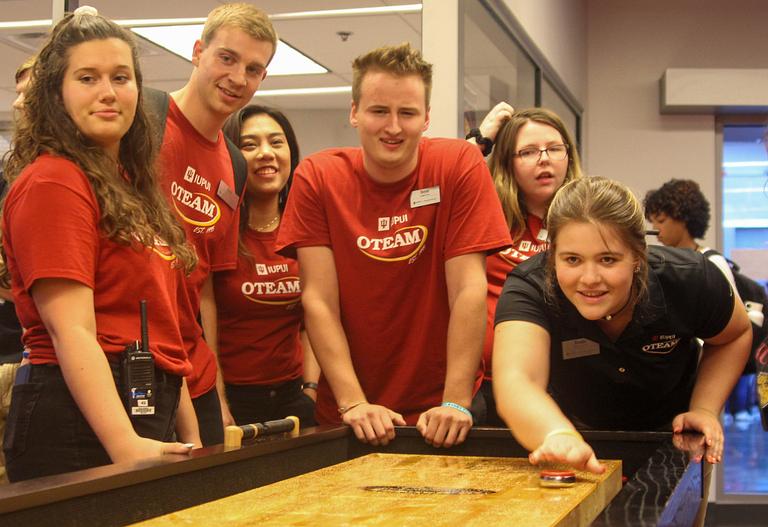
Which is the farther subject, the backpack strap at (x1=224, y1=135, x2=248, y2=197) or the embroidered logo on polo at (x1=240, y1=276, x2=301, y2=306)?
the embroidered logo on polo at (x1=240, y1=276, x2=301, y2=306)

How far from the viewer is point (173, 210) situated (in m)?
1.93

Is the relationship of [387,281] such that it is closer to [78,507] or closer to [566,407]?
[566,407]

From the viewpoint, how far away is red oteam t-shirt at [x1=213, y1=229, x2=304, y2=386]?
2.29 meters

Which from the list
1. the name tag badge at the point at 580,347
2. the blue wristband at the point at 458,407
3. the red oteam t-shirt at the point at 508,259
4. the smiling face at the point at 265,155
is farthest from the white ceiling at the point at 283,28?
the name tag badge at the point at 580,347

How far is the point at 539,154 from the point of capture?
2404 millimetres

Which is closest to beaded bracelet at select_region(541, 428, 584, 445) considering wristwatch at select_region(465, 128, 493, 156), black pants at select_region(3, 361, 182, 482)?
black pants at select_region(3, 361, 182, 482)

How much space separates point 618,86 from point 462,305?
4.33m

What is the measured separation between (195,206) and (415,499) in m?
1.18

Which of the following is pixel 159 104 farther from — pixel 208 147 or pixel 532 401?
pixel 532 401

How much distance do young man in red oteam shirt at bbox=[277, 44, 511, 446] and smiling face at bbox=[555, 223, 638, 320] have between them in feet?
1.15

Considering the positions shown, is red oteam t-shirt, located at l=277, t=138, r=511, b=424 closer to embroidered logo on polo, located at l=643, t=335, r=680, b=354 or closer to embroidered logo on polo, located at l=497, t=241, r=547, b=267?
embroidered logo on polo, located at l=497, t=241, r=547, b=267

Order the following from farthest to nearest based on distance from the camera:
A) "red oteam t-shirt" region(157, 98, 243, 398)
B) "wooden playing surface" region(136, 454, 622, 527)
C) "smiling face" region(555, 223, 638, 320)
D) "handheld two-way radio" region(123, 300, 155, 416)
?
"red oteam t-shirt" region(157, 98, 243, 398)
"smiling face" region(555, 223, 638, 320)
"handheld two-way radio" region(123, 300, 155, 416)
"wooden playing surface" region(136, 454, 622, 527)

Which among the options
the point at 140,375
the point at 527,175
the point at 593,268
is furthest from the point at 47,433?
the point at 527,175

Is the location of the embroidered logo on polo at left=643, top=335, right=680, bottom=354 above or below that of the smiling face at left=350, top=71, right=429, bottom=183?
below
